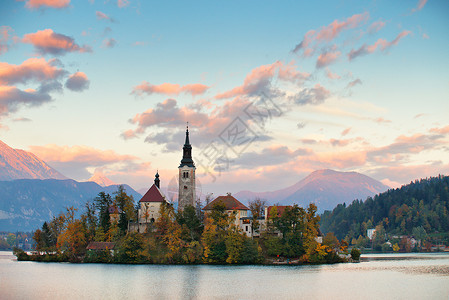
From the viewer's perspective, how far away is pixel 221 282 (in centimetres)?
6681

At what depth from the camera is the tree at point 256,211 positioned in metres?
107

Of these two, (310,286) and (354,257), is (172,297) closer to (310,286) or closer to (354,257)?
(310,286)

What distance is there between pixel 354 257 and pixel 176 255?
41.2 meters

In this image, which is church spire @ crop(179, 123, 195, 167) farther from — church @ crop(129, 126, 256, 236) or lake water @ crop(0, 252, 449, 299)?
lake water @ crop(0, 252, 449, 299)

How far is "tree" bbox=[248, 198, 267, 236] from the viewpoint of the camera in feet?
352

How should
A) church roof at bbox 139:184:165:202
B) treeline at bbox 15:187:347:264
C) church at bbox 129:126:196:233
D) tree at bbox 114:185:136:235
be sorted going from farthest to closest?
church roof at bbox 139:184:165:202, church at bbox 129:126:196:233, tree at bbox 114:185:136:235, treeline at bbox 15:187:347:264

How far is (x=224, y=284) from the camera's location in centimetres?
6469

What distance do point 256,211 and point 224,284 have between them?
45321 millimetres

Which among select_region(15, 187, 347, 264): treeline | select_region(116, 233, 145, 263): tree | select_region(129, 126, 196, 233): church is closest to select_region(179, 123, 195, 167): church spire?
select_region(129, 126, 196, 233): church

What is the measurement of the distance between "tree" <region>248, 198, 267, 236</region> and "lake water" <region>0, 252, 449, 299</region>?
20.3 metres

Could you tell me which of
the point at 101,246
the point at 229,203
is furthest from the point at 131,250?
the point at 229,203

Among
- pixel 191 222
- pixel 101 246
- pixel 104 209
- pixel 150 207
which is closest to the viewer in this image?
pixel 191 222

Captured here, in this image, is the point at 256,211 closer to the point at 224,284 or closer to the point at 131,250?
the point at 131,250

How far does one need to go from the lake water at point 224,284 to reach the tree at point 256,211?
66.6 feet
